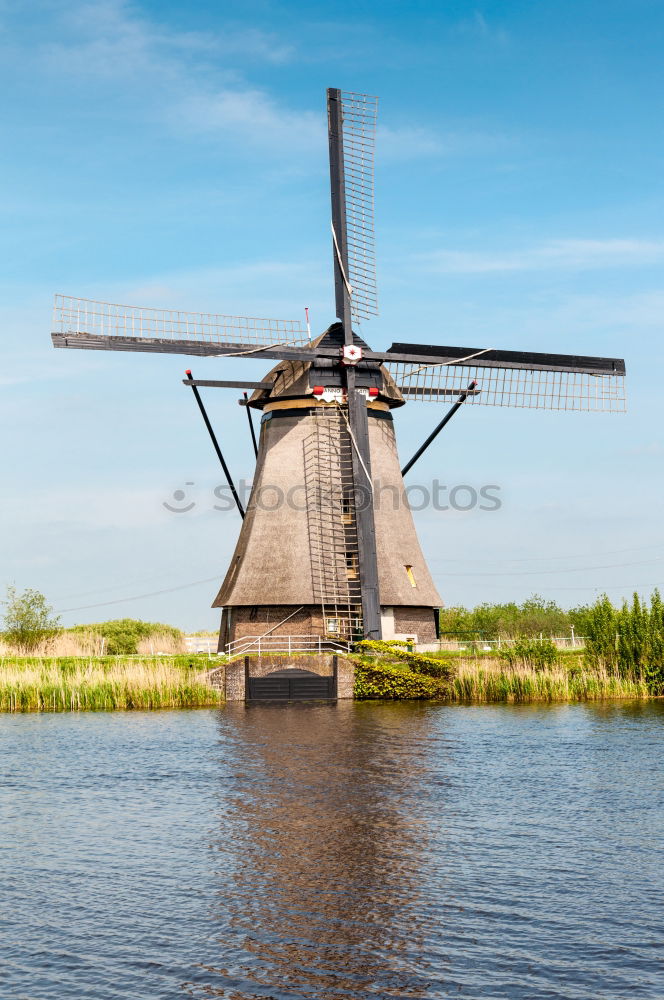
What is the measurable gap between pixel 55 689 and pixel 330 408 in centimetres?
→ 1125

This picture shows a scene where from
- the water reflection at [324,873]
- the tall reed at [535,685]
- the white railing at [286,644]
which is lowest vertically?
the water reflection at [324,873]

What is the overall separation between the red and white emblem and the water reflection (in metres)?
14.4

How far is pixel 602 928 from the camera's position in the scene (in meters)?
9.04

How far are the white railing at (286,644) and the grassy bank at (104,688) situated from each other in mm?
1888

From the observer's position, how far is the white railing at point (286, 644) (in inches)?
1213

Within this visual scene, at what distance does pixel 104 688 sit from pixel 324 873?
18.3m

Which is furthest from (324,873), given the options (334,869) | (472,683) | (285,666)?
(472,683)

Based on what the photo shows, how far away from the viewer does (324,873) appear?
11.0m

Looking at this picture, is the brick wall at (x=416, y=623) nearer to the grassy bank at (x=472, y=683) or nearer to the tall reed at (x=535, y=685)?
the grassy bank at (x=472, y=683)

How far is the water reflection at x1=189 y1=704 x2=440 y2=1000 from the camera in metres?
8.07

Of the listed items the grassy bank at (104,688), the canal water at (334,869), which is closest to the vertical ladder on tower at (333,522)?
the grassy bank at (104,688)

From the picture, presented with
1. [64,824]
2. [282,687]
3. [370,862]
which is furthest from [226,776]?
[282,687]

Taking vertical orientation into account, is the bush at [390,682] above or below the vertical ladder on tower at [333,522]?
below

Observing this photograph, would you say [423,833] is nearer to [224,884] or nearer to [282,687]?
[224,884]
